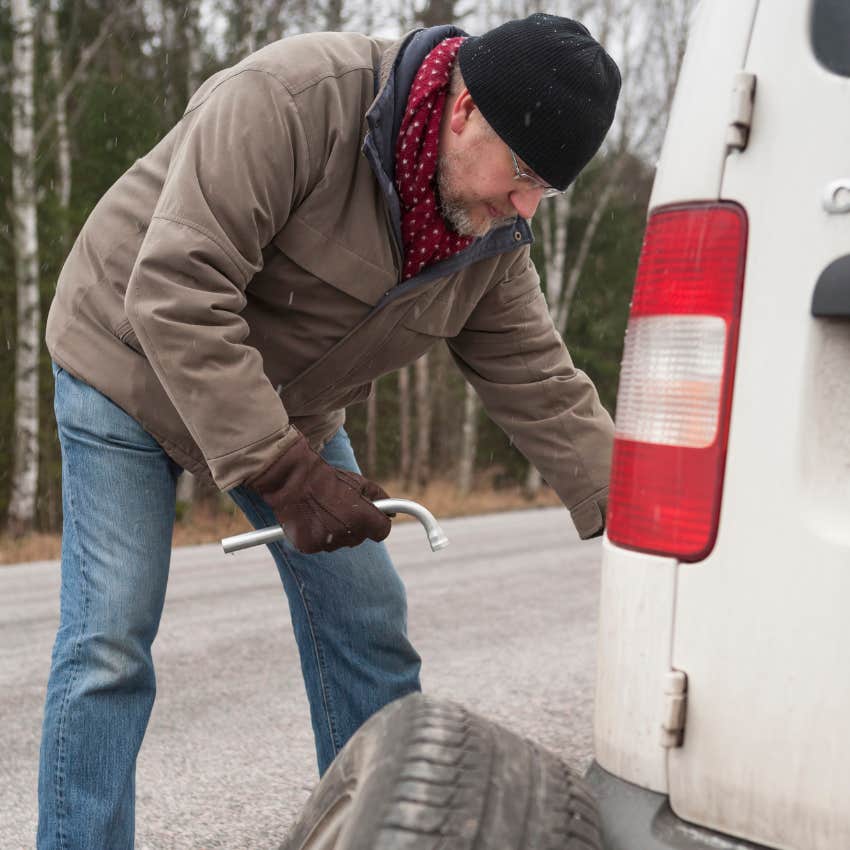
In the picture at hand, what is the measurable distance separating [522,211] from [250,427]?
0.72m

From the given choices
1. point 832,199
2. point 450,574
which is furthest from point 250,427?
point 450,574

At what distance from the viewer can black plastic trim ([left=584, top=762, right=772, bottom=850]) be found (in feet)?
5.06

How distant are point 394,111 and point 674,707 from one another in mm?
1280

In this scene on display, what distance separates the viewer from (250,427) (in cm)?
215

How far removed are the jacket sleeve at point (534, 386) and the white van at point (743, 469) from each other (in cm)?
103

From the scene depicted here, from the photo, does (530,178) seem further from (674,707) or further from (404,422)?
(404,422)

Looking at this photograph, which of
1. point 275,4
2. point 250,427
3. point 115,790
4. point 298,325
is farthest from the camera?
point 275,4

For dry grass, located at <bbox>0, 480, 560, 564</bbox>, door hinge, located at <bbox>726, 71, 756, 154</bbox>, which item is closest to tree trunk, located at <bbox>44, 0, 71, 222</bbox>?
dry grass, located at <bbox>0, 480, 560, 564</bbox>

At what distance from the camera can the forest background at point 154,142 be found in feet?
43.7

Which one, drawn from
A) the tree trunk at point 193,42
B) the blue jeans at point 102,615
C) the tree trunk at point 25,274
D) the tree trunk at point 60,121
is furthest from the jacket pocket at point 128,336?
the tree trunk at point 193,42

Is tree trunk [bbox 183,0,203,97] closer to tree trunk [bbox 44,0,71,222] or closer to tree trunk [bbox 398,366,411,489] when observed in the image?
tree trunk [bbox 44,0,71,222]

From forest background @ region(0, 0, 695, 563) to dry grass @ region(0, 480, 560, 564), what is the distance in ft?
0.17

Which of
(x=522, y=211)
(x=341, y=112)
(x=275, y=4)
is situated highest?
(x=275, y=4)

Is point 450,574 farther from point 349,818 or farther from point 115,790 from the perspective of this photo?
point 349,818
